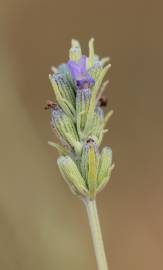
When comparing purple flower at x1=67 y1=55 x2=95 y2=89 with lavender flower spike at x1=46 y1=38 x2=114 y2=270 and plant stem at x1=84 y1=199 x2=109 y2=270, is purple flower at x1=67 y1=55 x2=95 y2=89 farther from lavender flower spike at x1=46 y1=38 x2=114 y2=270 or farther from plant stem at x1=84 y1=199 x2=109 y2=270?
plant stem at x1=84 y1=199 x2=109 y2=270

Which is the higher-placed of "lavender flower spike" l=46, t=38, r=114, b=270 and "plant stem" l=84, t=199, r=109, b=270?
"lavender flower spike" l=46, t=38, r=114, b=270

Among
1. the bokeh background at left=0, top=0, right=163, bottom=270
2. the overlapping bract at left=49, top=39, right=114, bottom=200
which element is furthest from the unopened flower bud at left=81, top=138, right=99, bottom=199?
the bokeh background at left=0, top=0, right=163, bottom=270

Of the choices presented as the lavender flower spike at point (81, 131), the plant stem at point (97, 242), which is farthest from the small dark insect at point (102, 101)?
the plant stem at point (97, 242)

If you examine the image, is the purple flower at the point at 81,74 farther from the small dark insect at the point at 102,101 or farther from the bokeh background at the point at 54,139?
the bokeh background at the point at 54,139

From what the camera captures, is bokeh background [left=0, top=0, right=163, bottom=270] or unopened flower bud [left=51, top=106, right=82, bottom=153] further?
bokeh background [left=0, top=0, right=163, bottom=270]

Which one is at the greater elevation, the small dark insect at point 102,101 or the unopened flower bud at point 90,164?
the small dark insect at point 102,101
